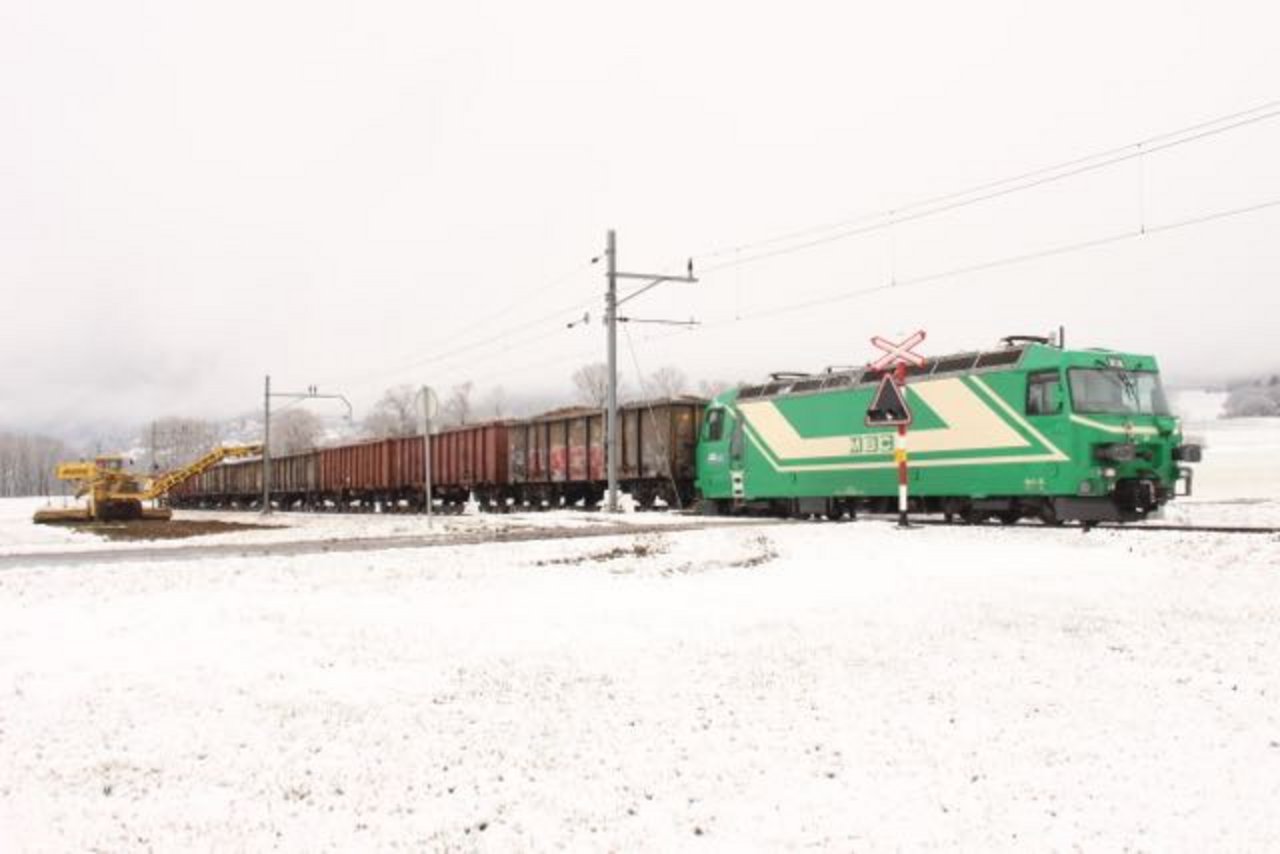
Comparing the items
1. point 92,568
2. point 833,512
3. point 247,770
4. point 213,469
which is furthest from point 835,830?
point 213,469

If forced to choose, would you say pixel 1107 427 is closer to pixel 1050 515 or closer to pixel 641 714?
pixel 1050 515

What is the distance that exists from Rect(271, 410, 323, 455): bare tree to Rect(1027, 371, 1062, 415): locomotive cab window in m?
140

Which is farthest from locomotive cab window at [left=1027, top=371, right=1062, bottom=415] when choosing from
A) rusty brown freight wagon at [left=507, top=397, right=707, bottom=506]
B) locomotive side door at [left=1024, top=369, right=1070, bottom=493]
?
rusty brown freight wagon at [left=507, top=397, right=707, bottom=506]

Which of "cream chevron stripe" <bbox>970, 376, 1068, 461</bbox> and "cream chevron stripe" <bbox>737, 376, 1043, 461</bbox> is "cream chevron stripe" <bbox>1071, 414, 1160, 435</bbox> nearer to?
"cream chevron stripe" <bbox>970, 376, 1068, 461</bbox>

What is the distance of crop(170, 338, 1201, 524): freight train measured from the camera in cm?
1869

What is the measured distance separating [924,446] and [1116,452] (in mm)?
4120

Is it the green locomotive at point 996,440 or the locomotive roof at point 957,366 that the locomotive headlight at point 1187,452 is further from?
the locomotive roof at point 957,366

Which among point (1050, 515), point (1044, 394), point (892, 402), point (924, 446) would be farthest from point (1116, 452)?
point (924, 446)

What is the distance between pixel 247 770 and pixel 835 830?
298 cm

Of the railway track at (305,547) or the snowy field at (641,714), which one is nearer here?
the snowy field at (641,714)

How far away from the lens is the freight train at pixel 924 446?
1869 centimetres

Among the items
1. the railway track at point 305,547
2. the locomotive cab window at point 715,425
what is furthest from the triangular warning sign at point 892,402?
the locomotive cab window at point 715,425

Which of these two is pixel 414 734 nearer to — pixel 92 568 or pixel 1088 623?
pixel 1088 623

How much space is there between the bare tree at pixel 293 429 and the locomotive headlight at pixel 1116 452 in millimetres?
140986
